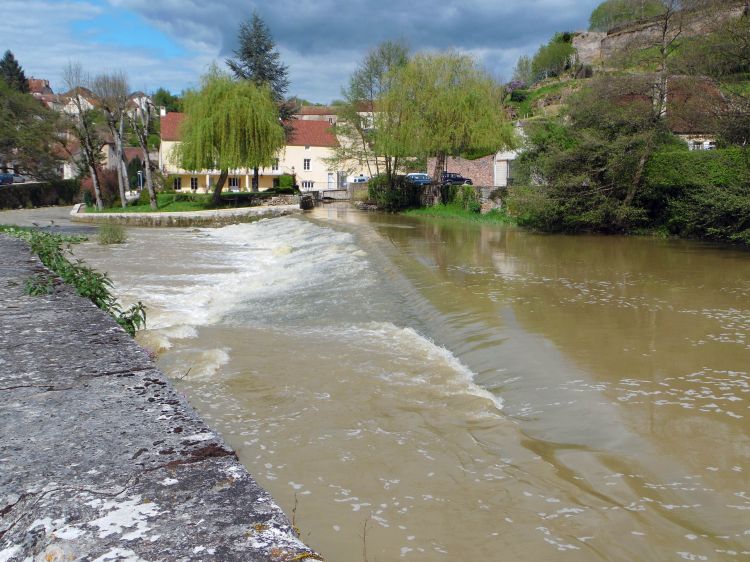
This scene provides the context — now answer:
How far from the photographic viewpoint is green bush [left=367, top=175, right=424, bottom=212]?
36938mm

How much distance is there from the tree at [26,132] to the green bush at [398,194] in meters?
24.1

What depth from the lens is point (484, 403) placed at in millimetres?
5805

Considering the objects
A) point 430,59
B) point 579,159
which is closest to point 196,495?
point 579,159

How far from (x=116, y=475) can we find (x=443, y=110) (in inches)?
1177

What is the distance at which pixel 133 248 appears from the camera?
71.4 ft

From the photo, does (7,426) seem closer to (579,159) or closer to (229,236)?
(579,159)

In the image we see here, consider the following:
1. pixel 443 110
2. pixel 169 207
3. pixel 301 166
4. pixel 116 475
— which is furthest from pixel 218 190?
pixel 116 475

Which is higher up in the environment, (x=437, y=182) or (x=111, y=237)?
(x=437, y=182)

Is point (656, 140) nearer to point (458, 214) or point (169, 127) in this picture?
point (458, 214)

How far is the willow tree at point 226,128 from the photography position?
3503 cm

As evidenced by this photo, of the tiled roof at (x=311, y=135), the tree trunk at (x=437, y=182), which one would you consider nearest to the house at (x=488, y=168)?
the tree trunk at (x=437, y=182)

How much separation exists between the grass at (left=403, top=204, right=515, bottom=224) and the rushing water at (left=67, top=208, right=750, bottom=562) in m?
14.1

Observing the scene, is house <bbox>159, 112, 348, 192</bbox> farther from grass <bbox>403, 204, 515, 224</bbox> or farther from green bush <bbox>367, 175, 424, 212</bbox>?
grass <bbox>403, 204, 515, 224</bbox>

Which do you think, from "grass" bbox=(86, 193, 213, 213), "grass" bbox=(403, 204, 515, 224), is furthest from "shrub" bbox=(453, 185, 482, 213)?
"grass" bbox=(86, 193, 213, 213)
